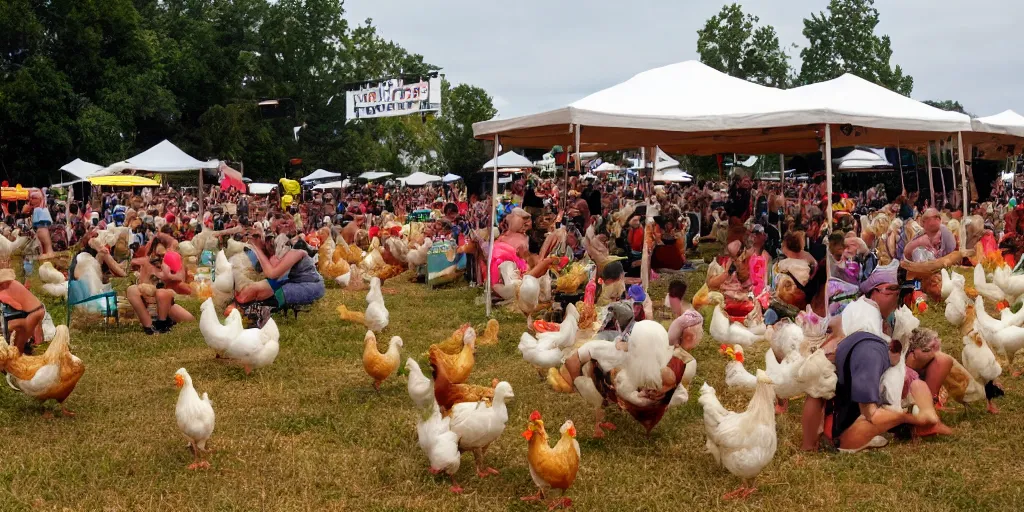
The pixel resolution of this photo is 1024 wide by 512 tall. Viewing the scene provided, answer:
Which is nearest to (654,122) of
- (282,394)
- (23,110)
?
(282,394)

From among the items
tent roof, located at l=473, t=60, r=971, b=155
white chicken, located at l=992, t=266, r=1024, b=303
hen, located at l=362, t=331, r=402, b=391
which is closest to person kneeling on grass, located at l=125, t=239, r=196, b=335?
hen, located at l=362, t=331, r=402, b=391

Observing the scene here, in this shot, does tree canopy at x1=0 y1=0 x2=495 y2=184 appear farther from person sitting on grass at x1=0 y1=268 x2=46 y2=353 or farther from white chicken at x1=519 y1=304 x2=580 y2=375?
white chicken at x1=519 y1=304 x2=580 y2=375

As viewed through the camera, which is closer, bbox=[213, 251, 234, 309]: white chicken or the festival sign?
bbox=[213, 251, 234, 309]: white chicken

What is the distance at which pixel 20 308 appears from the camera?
7758 millimetres

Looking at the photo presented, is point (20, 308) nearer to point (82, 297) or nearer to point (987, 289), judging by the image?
point (82, 297)

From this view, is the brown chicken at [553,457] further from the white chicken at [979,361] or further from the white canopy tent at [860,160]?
the white canopy tent at [860,160]

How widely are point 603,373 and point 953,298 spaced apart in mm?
4626

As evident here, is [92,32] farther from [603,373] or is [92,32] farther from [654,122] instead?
[603,373]

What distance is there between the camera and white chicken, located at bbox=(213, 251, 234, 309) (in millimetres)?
9914

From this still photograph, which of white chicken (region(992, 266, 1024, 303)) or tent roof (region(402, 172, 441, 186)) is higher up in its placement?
tent roof (region(402, 172, 441, 186))

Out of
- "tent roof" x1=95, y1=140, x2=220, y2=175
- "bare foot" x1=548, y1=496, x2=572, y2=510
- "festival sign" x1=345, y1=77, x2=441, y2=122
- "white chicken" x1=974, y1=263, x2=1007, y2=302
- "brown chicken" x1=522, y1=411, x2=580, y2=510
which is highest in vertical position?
"festival sign" x1=345, y1=77, x2=441, y2=122

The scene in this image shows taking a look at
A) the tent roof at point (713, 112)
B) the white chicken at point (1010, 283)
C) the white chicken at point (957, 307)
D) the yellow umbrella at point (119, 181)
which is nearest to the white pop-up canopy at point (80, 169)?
the yellow umbrella at point (119, 181)

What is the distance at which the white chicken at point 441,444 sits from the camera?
199 inches

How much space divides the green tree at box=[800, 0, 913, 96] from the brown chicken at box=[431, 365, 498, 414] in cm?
5780
